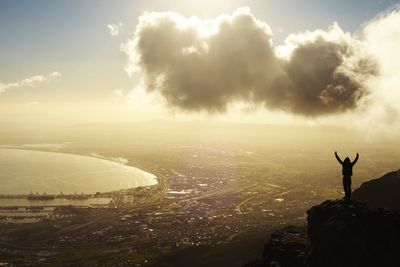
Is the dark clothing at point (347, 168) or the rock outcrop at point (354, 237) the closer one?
the rock outcrop at point (354, 237)

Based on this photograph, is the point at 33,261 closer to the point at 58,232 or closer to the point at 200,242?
the point at 58,232

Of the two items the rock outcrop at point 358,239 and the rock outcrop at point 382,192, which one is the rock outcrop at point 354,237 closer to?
the rock outcrop at point 358,239

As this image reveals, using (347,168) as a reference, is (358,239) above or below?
below

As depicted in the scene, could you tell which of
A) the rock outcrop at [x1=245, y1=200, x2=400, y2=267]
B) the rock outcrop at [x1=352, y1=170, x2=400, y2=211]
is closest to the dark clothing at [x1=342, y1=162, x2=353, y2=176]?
the rock outcrop at [x1=245, y1=200, x2=400, y2=267]

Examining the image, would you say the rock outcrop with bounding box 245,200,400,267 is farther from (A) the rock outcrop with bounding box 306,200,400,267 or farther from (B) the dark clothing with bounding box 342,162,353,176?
(B) the dark clothing with bounding box 342,162,353,176

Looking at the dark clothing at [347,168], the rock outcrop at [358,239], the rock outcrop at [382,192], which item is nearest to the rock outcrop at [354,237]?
the rock outcrop at [358,239]

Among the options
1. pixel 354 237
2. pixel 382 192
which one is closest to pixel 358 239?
pixel 354 237

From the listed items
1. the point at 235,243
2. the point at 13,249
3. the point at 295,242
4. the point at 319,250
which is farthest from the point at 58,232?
the point at 319,250

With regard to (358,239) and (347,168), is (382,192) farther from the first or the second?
(358,239)
